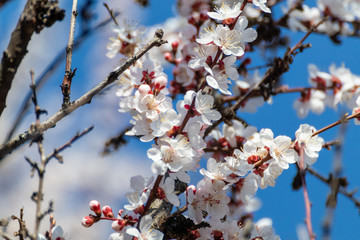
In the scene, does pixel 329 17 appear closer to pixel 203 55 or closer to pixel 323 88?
pixel 323 88

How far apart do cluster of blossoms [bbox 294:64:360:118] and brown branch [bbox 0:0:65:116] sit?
1.95 m

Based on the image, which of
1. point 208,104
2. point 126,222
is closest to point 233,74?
point 208,104

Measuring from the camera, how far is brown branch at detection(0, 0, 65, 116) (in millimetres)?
1548

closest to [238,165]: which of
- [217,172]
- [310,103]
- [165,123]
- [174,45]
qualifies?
[217,172]

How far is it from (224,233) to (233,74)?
0.66m

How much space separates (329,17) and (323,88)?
0.97 m

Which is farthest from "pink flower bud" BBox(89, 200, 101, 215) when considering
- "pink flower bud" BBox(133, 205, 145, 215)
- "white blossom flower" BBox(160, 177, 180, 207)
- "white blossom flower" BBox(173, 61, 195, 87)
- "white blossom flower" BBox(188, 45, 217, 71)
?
"white blossom flower" BBox(173, 61, 195, 87)

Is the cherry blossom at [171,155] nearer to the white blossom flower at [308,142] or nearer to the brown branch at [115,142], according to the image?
the white blossom flower at [308,142]

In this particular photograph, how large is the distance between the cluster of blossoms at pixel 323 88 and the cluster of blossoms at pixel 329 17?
0.53 metres

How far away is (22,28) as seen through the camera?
1552mm

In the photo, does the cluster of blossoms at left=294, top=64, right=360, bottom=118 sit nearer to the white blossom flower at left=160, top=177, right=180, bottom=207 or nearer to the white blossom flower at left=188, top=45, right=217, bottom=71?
the white blossom flower at left=188, top=45, right=217, bottom=71

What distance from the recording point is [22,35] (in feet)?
5.12

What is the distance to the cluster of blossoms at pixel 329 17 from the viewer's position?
3.47m

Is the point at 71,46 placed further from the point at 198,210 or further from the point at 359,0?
the point at 359,0
